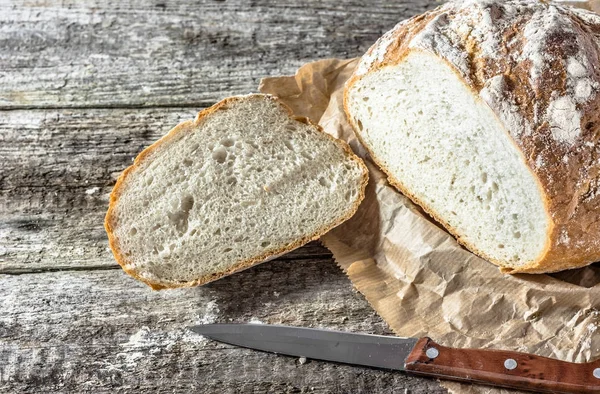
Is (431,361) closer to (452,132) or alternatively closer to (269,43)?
(452,132)

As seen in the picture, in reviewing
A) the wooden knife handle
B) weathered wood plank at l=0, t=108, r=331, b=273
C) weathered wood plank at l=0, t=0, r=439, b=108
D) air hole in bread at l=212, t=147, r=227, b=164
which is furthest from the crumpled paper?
weathered wood plank at l=0, t=0, r=439, b=108

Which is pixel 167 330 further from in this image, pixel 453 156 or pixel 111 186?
pixel 453 156

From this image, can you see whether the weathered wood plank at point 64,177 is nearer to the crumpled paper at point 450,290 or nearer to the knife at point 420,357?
the crumpled paper at point 450,290

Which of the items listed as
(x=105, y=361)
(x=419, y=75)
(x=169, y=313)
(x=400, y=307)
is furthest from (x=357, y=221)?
(x=105, y=361)

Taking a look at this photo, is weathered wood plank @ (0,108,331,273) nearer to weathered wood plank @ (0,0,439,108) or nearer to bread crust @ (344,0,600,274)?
weathered wood plank @ (0,0,439,108)

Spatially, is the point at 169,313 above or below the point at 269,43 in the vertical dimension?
below

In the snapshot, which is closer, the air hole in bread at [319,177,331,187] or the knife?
the knife
